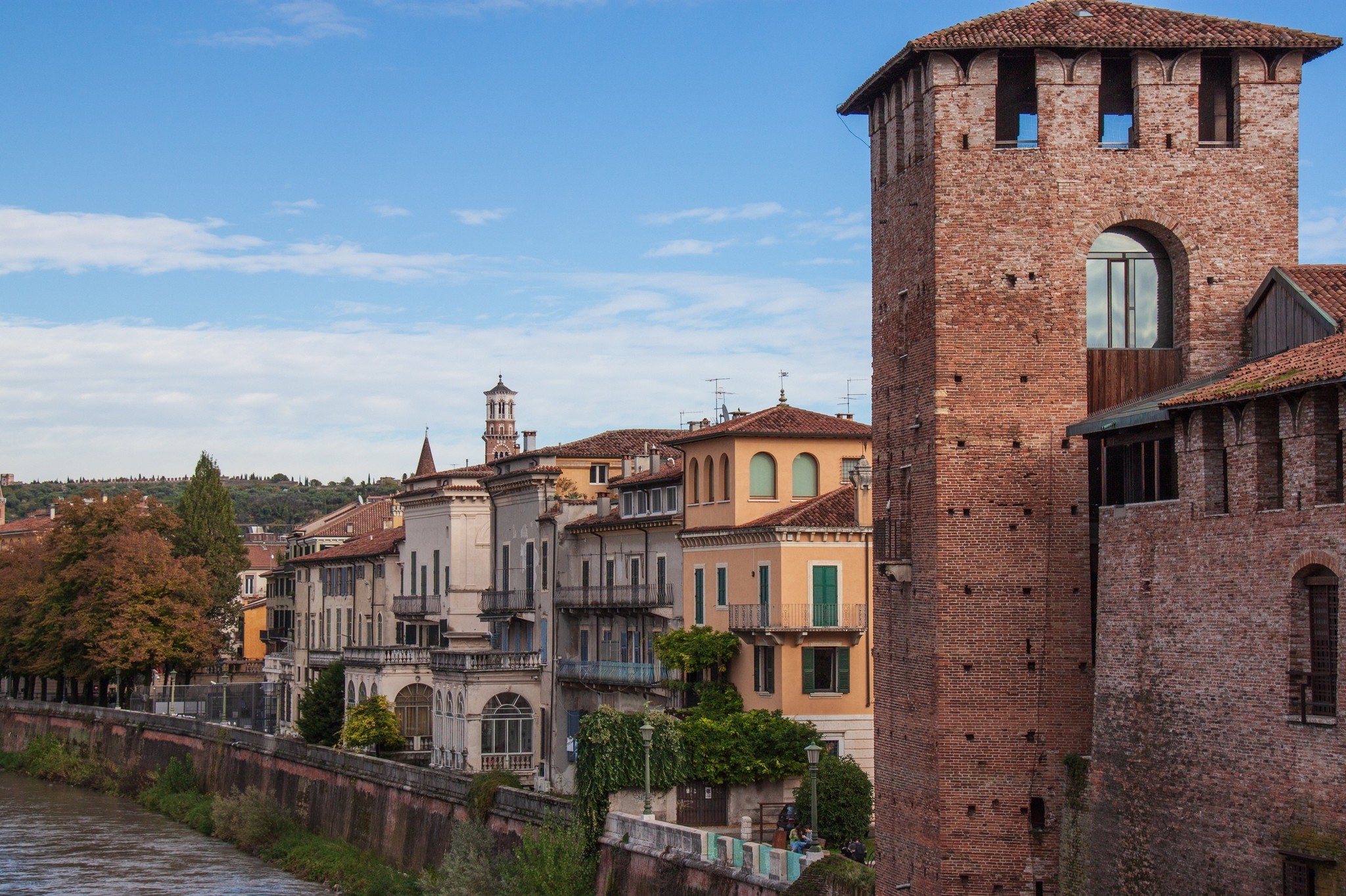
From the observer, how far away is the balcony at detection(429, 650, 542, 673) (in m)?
55.6

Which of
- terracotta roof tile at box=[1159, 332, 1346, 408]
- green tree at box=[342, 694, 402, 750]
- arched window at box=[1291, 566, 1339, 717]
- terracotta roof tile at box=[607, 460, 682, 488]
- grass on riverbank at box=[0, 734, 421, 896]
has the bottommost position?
grass on riverbank at box=[0, 734, 421, 896]

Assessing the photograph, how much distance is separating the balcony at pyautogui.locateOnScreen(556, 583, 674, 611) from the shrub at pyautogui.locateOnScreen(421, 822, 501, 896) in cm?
819

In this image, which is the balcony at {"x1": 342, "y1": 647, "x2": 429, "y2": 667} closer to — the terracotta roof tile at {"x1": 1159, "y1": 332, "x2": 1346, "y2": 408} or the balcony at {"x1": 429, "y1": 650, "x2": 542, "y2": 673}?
the balcony at {"x1": 429, "y1": 650, "x2": 542, "y2": 673}

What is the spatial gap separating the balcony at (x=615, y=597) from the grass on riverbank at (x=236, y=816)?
8.85 meters

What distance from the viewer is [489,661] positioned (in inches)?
2195

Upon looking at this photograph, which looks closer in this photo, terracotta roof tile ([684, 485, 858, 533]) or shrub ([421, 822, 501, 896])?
shrub ([421, 822, 501, 896])

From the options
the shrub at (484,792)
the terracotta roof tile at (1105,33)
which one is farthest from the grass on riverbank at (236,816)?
the terracotta roof tile at (1105,33)

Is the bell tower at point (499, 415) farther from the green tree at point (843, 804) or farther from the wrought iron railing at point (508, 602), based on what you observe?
the green tree at point (843, 804)

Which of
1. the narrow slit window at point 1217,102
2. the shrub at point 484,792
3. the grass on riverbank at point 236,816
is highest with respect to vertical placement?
the narrow slit window at point 1217,102

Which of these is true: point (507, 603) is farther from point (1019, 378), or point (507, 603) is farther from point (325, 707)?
point (1019, 378)

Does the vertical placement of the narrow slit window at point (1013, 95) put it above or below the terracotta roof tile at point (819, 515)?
above

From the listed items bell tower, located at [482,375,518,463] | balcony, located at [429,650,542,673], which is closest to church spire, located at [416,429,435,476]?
bell tower, located at [482,375,518,463]

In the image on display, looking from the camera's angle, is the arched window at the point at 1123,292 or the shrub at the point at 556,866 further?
the shrub at the point at 556,866

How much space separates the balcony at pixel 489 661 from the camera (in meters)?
55.6
